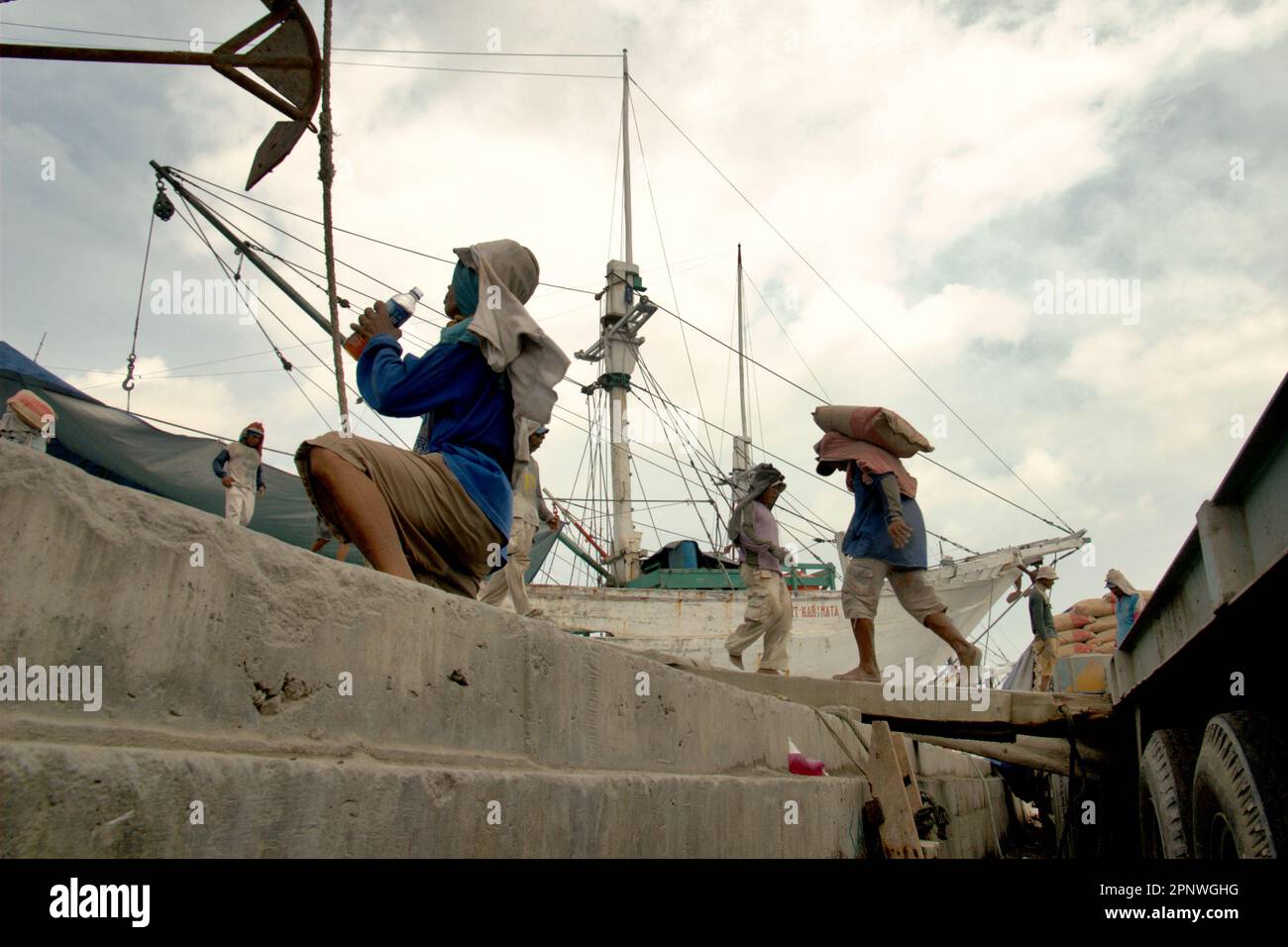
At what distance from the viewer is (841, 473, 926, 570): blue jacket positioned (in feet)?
20.7

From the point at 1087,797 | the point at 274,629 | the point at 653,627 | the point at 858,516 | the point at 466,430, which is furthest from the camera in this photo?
the point at 653,627

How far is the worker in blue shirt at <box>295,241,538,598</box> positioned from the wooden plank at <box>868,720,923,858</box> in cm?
228

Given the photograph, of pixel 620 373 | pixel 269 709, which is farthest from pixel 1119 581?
pixel 620 373

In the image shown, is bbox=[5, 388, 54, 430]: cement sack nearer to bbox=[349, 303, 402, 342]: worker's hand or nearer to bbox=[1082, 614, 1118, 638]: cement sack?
bbox=[349, 303, 402, 342]: worker's hand

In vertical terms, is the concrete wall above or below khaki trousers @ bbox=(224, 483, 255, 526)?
below

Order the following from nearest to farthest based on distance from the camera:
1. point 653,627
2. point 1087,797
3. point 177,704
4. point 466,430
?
point 177,704
point 466,430
point 1087,797
point 653,627

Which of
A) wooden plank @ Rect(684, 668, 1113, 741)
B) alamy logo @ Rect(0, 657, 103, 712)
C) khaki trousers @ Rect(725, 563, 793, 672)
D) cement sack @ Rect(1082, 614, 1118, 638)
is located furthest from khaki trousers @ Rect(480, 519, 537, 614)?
cement sack @ Rect(1082, 614, 1118, 638)

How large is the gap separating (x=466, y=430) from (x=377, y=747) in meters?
1.31

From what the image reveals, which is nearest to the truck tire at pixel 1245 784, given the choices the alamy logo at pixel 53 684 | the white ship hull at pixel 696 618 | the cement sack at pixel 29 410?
the alamy logo at pixel 53 684
